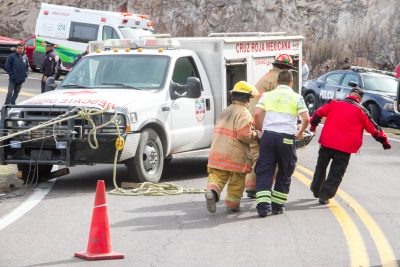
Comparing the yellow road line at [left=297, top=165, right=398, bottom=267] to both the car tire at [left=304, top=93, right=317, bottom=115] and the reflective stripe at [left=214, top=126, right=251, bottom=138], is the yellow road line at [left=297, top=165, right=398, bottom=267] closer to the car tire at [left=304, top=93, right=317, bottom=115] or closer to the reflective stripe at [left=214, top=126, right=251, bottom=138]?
the reflective stripe at [left=214, top=126, right=251, bottom=138]

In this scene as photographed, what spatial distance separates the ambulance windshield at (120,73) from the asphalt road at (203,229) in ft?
4.59

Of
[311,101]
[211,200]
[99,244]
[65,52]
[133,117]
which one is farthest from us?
[65,52]

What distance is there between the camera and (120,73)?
586 inches

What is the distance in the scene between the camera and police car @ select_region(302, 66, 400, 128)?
25777 mm

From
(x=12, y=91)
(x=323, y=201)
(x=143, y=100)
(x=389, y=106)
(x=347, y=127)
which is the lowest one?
(x=389, y=106)

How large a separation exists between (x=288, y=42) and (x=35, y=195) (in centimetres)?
676

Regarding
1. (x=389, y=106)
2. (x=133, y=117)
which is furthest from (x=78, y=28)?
(x=133, y=117)

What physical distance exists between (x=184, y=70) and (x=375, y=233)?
5552 mm

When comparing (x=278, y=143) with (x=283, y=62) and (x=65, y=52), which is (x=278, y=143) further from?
(x=65, y=52)

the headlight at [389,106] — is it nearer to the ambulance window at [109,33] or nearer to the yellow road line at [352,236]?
the ambulance window at [109,33]

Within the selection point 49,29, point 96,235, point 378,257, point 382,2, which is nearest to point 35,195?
point 96,235

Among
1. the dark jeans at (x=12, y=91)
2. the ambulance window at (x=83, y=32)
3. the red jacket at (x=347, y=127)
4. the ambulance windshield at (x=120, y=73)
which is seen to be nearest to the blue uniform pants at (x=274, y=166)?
the red jacket at (x=347, y=127)

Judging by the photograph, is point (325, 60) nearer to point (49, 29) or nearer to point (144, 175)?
point (49, 29)

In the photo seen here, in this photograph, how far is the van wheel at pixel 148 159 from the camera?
45.2ft
